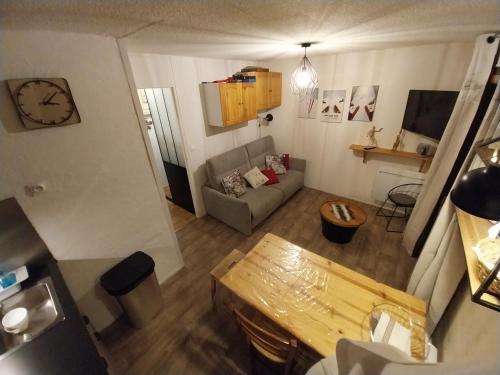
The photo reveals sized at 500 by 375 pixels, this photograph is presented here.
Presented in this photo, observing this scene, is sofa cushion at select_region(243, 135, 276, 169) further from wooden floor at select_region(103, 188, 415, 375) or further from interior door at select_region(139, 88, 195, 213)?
interior door at select_region(139, 88, 195, 213)

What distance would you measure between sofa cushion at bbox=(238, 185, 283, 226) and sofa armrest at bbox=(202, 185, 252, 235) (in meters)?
0.11

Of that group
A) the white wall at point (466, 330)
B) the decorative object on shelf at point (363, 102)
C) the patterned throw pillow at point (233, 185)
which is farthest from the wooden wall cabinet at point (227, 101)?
the white wall at point (466, 330)

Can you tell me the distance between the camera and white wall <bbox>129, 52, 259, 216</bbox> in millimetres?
2496

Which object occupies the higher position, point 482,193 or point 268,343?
point 482,193

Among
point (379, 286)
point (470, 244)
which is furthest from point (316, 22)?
point (379, 286)

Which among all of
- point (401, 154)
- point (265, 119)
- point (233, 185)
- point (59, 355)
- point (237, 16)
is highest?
point (237, 16)

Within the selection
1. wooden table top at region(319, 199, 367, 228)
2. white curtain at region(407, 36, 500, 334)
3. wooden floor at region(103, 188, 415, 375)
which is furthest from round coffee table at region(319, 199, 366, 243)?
white curtain at region(407, 36, 500, 334)

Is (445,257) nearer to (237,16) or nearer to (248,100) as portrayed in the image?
(237,16)

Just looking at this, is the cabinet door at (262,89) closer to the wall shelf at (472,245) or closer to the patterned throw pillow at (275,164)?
the patterned throw pillow at (275,164)

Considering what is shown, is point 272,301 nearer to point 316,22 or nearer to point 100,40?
point 316,22

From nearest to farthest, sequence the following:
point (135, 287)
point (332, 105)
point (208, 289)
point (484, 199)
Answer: point (484, 199), point (135, 287), point (208, 289), point (332, 105)

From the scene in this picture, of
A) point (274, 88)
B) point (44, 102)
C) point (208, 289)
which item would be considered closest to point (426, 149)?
point (274, 88)

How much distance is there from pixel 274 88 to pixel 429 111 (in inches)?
92.5

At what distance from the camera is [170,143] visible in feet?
11.0
